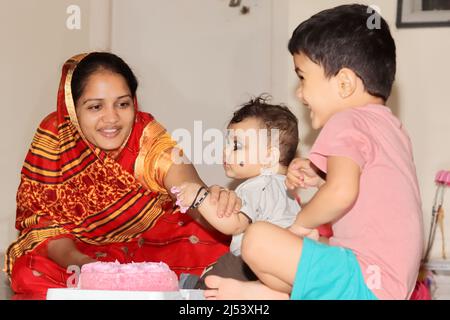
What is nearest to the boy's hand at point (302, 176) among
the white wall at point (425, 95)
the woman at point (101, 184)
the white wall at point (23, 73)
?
the woman at point (101, 184)

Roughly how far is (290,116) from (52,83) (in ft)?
5.13

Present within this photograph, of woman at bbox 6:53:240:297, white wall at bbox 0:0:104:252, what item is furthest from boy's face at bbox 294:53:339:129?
white wall at bbox 0:0:104:252

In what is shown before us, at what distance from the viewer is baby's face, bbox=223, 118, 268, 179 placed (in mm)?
2061

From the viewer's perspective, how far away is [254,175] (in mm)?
2076

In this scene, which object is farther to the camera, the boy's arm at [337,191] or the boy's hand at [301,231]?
the boy's hand at [301,231]

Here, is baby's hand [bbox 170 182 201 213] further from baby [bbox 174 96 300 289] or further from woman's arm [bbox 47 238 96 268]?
woman's arm [bbox 47 238 96 268]

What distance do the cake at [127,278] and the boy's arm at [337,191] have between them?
15.7 inches

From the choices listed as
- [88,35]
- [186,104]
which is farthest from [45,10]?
[186,104]

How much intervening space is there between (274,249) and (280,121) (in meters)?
0.61

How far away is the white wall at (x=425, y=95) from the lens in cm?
333

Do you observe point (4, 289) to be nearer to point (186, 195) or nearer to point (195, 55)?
point (186, 195)

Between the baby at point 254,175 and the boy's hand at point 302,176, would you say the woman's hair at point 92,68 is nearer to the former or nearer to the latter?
the baby at point 254,175

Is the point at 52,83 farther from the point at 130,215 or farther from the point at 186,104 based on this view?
the point at 130,215

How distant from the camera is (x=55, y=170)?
2.53 metres
